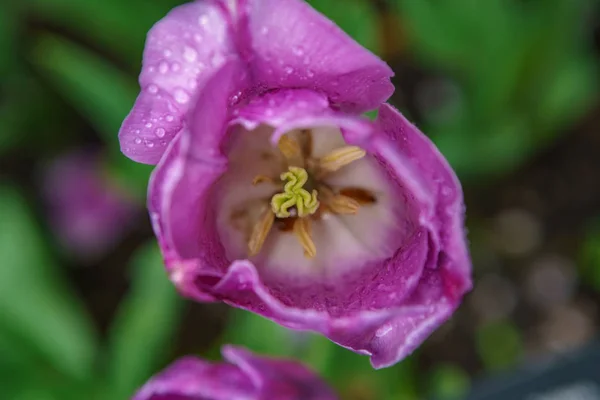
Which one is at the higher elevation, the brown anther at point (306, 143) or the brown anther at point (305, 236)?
the brown anther at point (306, 143)

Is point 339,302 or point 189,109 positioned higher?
point 189,109

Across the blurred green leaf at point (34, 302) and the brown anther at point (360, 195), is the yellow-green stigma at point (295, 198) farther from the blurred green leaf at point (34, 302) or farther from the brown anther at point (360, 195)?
the blurred green leaf at point (34, 302)

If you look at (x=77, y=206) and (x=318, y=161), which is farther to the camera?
(x=77, y=206)

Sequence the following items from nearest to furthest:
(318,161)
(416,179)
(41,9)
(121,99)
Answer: (416,179), (318,161), (121,99), (41,9)

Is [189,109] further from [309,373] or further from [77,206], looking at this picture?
[77,206]

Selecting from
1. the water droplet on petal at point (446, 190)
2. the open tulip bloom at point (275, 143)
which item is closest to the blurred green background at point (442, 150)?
the open tulip bloom at point (275, 143)

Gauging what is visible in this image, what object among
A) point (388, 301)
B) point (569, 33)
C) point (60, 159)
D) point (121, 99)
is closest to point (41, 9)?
point (60, 159)

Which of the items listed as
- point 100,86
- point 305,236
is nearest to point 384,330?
point 305,236

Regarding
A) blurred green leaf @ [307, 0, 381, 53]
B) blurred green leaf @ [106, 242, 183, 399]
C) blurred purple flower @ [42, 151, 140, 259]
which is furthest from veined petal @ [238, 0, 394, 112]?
blurred purple flower @ [42, 151, 140, 259]
